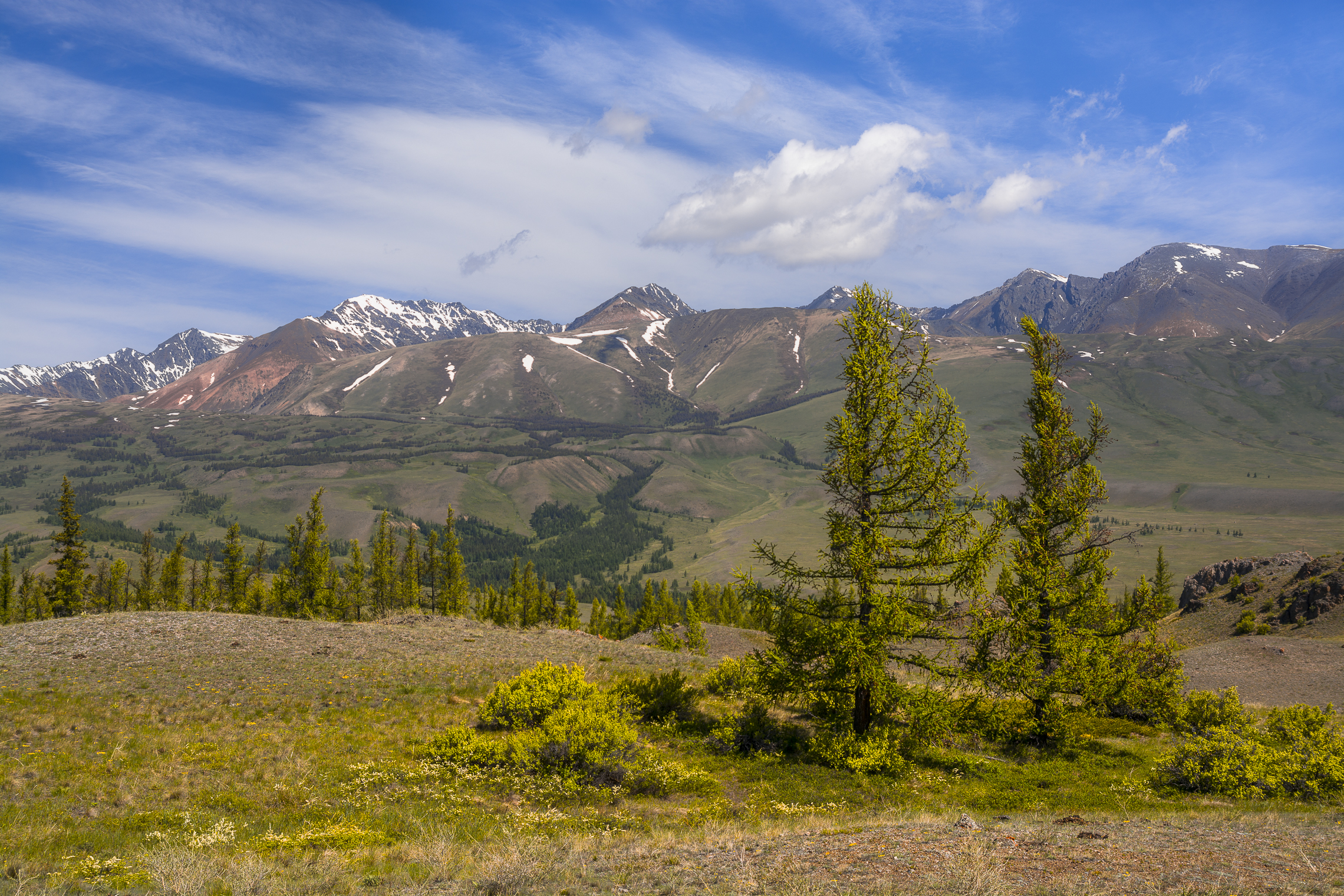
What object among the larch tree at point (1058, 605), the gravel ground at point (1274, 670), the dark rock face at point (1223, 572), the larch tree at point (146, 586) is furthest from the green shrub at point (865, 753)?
the larch tree at point (146, 586)

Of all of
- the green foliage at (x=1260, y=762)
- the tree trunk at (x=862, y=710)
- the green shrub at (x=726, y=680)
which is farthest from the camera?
the green shrub at (x=726, y=680)

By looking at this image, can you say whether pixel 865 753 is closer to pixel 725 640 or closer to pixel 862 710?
pixel 862 710

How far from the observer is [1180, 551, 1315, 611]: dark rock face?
70312mm

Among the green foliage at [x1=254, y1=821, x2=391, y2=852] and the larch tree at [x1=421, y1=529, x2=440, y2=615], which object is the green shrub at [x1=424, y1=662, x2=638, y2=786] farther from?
the larch tree at [x1=421, y1=529, x2=440, y2=615]

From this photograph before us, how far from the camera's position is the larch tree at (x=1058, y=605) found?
2112cm

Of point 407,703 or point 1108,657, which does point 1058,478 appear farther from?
point 407,703

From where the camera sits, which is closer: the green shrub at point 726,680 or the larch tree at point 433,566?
the green shrub at point 726,680

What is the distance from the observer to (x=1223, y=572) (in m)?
78.4

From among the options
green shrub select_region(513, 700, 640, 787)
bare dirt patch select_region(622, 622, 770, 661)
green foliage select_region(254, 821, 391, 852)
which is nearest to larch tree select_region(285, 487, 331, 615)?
bare dirt patch select_region(622, 622, 770, 661)

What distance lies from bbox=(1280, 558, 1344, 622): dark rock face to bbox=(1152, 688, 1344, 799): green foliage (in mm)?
48421

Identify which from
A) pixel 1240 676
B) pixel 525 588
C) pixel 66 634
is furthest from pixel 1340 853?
pixel 525 588

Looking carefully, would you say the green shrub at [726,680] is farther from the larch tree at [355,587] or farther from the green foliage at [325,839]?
the larch tree at [355,587]

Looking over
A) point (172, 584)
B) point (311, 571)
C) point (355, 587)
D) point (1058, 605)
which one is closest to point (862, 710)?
point (1058, 605)

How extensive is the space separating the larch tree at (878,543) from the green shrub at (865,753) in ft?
2.03
